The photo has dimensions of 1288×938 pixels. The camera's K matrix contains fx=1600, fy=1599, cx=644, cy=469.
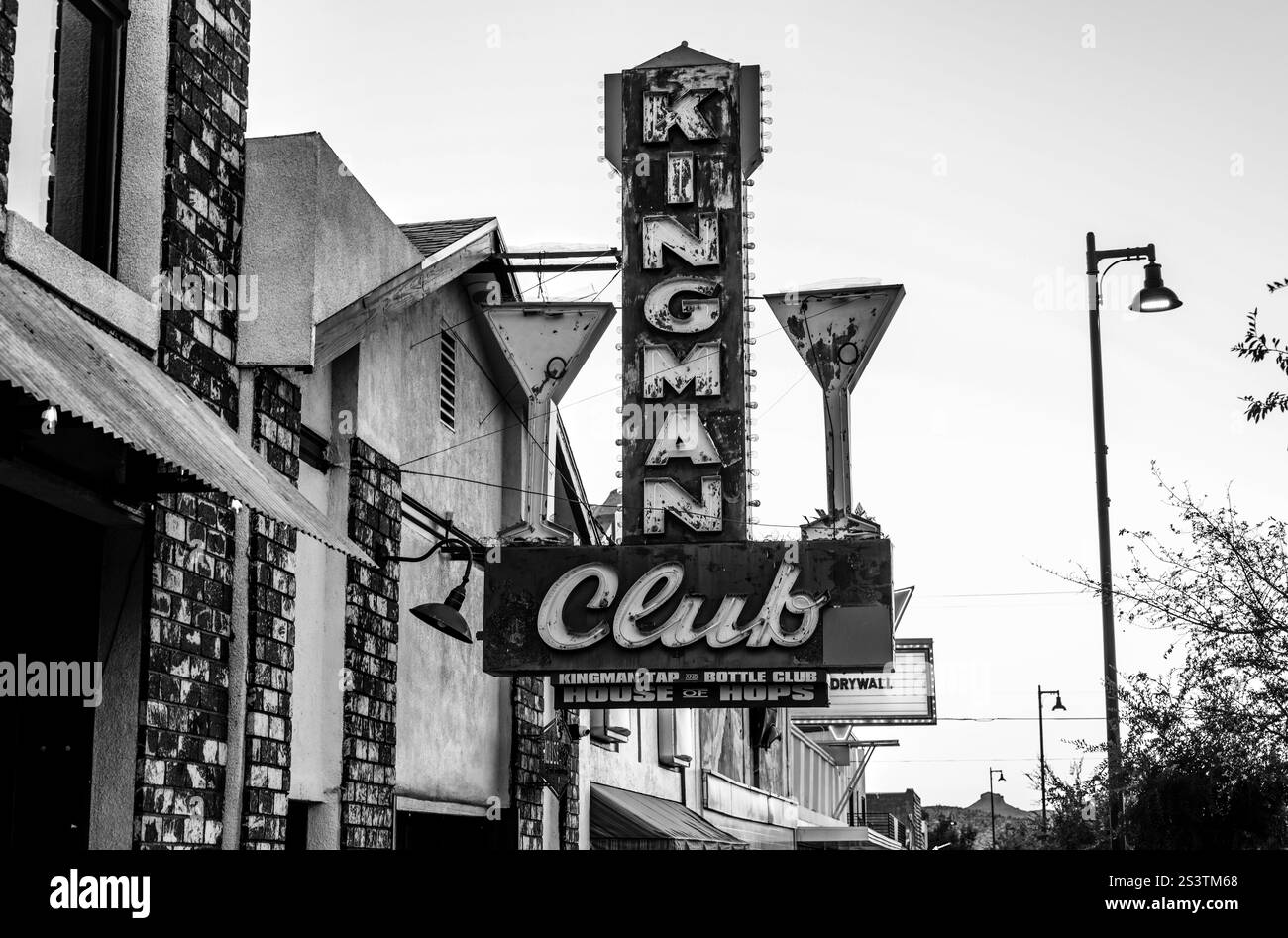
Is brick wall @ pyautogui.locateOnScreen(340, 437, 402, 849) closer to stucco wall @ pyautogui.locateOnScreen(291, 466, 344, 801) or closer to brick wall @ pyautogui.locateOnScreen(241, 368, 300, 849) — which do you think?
stucco wall @ pyautogui.locateOnScreen(291, 466, 344, 801)

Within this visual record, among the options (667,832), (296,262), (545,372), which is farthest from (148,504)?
(667,832)

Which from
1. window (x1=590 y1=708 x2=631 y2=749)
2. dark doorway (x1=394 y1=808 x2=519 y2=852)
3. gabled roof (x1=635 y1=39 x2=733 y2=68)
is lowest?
dark doorway (x1=394 y1=808 x2=519 y2=852)

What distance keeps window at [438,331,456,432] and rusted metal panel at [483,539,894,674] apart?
1708mm

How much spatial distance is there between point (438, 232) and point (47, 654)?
704cm

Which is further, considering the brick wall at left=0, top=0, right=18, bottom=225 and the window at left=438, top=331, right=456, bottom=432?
the window at left=438, top=331, right=456, bottom=432

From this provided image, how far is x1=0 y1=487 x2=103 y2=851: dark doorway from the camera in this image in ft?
26.1

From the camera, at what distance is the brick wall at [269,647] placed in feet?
30.2

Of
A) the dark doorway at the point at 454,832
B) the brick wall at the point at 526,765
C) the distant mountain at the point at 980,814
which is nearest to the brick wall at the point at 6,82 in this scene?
the dark doorway at the point at 454,832

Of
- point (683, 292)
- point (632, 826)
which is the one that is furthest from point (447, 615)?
point (632, 826)

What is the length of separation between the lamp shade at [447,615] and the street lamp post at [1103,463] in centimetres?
661

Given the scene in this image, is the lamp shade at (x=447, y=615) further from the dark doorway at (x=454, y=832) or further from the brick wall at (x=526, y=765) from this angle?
the brick wall at (x=526, y=765)

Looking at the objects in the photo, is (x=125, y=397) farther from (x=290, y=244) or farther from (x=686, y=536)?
(x=686, y=536)

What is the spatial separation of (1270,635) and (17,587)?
8.63 metres

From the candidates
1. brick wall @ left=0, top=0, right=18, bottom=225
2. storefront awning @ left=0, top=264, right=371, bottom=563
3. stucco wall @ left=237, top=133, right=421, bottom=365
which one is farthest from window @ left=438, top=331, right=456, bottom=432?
brick wall @ left=0, top=0, right=18, bottom=225
